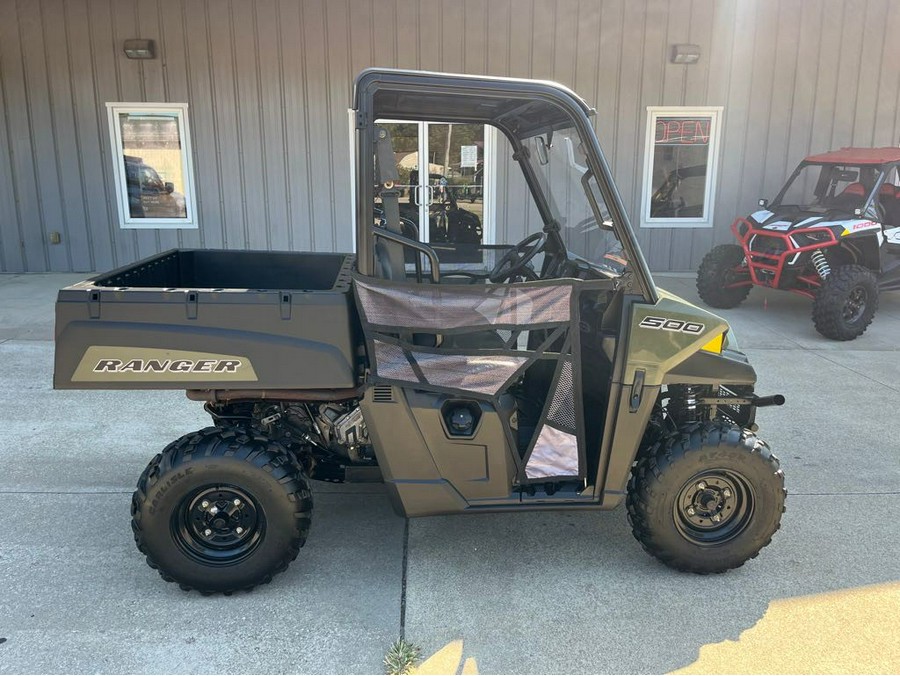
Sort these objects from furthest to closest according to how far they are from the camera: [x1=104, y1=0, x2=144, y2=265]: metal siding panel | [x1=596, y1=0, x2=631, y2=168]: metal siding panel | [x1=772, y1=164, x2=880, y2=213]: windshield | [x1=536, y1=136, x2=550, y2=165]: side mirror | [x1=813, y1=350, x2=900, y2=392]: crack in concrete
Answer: [x1=596, y1=0, x2=631, y2=168]: metal siding panel < [x1=104, y1=0, x2=144, y2=265]: metal siding panel < [x1=772, y1=164, x2=880, y2=213]: windshield < [x1=813, y1=350, x2=900, y2=392]: crack in concrete < [x1=536, y1=136, x2=550, y2=165]: side mirror

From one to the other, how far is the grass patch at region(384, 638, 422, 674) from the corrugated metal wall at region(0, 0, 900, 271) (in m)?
7.44

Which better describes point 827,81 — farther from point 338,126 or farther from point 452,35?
point 338,126

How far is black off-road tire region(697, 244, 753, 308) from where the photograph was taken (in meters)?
7.92

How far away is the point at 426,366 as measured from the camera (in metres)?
2.54

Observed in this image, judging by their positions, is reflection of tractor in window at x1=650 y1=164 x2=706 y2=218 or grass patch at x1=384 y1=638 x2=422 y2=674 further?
reflection of tractor in window at x1=650 y1=164 x2=706 y2=218

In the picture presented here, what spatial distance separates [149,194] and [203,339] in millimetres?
7991

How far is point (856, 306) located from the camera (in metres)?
6.87

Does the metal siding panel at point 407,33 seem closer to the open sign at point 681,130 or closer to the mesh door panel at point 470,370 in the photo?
the open sign at point 681,130

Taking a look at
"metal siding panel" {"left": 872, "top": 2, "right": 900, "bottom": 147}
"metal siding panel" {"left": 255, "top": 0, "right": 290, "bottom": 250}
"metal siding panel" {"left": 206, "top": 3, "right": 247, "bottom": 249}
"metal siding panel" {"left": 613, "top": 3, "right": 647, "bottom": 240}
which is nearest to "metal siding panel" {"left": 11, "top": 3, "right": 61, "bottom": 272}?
"metal siding panel" {"left": 206, "top": 3, "right": 247, "bottom": 249}

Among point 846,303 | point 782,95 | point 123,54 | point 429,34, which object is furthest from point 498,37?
point 846,303

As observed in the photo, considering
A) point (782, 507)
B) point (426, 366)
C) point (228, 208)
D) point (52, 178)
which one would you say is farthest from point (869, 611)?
point (52, 178)

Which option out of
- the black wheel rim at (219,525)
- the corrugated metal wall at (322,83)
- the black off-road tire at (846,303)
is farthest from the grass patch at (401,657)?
the corrugated metal wall at (322,83)

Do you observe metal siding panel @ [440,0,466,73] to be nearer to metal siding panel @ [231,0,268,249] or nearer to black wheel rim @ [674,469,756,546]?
metal siding panel @ [231,0,268,249]

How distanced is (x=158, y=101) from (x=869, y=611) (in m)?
9.49
